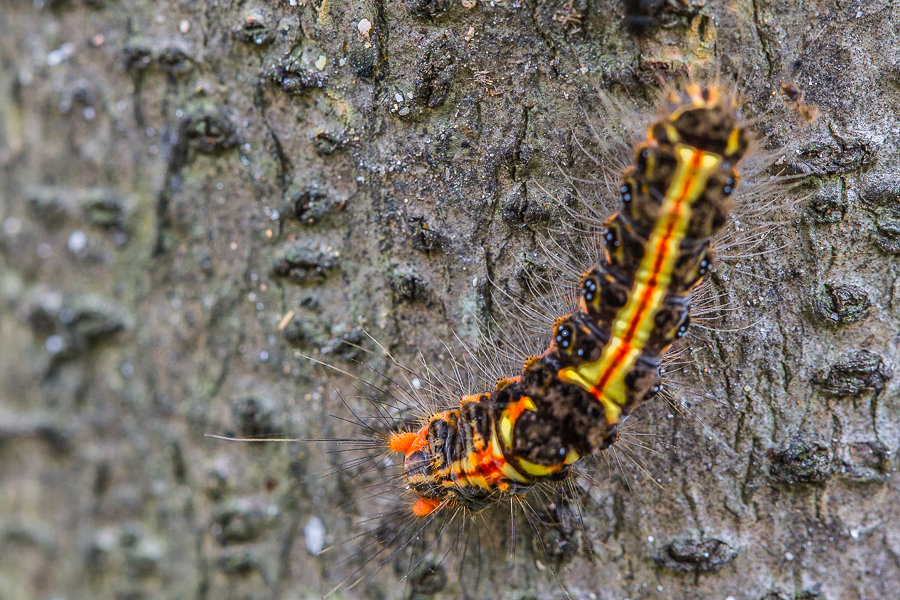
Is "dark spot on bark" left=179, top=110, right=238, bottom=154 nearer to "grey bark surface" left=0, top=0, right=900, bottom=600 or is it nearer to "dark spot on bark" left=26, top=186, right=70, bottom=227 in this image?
"grey bark surface" left=0, top=0, right=900, bottom=600

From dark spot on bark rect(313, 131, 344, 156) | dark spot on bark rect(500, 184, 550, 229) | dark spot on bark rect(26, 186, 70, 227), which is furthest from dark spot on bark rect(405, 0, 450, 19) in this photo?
dark spot on bark rect(26, 186, 70, 227)

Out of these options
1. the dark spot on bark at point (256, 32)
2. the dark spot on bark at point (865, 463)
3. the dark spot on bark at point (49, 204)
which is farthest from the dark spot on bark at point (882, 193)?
the dark spot on bark at point (49, 204)

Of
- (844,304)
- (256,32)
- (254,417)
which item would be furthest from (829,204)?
(254,417)

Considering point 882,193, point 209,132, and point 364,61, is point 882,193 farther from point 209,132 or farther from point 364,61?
point 209,132

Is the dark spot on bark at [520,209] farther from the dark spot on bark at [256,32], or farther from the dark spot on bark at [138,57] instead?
the dark spot on bark at [138,57]

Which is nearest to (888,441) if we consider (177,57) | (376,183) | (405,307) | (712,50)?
(712,50)

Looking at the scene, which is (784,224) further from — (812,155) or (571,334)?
(571,334)
